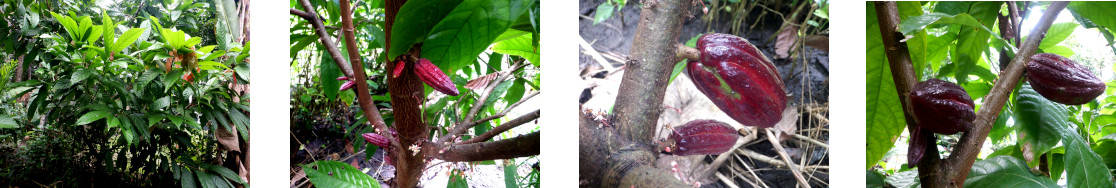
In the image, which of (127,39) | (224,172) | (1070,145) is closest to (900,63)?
(1070,145)

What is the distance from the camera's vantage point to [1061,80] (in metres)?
0.90

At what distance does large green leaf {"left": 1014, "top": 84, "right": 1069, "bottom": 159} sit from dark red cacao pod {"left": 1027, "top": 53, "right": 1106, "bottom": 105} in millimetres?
21

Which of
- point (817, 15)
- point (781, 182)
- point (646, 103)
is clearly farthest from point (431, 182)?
point (817, 15)

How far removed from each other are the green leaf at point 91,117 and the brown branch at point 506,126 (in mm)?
739

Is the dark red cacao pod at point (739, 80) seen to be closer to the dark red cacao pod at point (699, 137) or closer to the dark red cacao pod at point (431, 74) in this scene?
the dark red cacao pod at point (699, 137)

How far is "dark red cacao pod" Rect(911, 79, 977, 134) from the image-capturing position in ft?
2.84

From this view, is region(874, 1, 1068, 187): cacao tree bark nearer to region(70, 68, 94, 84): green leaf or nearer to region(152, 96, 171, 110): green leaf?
region(152, 96, 171, 110): green leaf

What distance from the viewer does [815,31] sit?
3.14ft

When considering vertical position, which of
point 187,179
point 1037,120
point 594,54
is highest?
point 594,54

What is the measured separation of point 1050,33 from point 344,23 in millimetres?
1208

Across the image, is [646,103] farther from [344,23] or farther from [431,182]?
[344,23]

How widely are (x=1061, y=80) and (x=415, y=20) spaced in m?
1.00

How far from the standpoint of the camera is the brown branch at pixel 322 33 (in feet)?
3.03

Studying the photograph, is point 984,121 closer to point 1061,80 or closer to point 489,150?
point 1061,80
